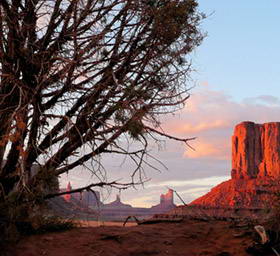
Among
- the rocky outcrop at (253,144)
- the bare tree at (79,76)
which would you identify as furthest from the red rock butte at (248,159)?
the bare tree at (79,76)

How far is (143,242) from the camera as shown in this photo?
762cm

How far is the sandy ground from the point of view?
736 cm

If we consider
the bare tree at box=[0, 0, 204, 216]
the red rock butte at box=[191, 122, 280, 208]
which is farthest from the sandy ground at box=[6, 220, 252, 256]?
the red rock butte at box=[191, 122, 280, 208]

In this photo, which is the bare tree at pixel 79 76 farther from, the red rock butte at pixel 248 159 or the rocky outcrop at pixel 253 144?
the rocky outcrop at pixel 253 144

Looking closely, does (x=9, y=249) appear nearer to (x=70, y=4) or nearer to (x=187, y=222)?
(x=187, y=222)

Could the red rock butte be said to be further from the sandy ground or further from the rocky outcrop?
the sandy ground

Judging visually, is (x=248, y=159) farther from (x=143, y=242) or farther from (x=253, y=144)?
(x=143, y=242)

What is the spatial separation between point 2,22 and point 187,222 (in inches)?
221

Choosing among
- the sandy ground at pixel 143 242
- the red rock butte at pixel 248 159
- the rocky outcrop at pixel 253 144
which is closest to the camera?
the sandy ground at pixel 143 242

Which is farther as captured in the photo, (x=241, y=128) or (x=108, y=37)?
(x=241, y=128)

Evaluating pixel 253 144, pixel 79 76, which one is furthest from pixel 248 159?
pixel 79 76

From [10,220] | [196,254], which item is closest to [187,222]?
[196,254]

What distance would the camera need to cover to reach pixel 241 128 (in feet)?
367

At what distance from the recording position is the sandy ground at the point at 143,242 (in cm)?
736
